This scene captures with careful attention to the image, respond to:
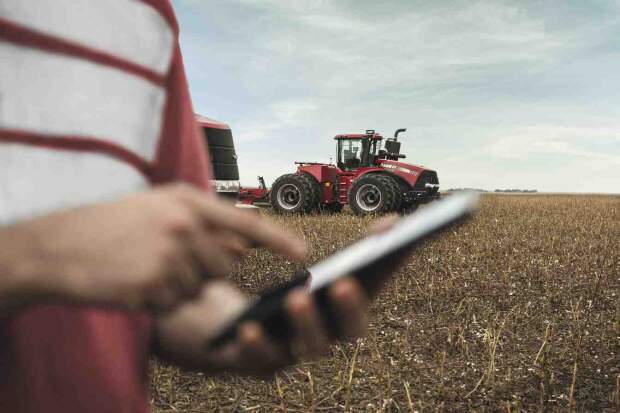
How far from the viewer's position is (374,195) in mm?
11500

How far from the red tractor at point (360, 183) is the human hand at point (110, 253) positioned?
1072cm

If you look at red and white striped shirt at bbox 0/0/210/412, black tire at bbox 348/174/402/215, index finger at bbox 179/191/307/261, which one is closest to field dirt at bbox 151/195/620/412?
red and white striped shirt at bbox 0/0/210/412

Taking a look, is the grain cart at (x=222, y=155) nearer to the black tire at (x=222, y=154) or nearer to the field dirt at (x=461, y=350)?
the black tire at (x=222, y=154)

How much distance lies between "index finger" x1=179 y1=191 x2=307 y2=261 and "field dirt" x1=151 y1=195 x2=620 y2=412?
1384mm

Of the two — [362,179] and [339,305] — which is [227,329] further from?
[362,179]

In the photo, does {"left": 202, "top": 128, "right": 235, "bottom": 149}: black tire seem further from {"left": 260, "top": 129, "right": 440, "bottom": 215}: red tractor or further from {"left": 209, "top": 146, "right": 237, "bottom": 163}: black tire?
{"left": 260, "top": 129, "right": 440, "bottom": 215}: red tractor

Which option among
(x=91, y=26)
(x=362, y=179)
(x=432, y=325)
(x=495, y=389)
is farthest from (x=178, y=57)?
(x=362, y=179)

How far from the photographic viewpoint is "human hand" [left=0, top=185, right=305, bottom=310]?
432 millimetres

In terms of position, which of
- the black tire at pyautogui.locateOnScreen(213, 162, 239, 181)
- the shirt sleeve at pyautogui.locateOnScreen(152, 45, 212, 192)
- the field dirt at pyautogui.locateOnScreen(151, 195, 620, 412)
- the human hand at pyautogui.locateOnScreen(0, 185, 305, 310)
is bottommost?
the field dirt at pyautogui.locateOnScreen(151, 195, 620, 412)

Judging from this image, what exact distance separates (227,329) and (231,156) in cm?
770

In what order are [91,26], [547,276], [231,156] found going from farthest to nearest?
[231,156], [547,276], [91,26]

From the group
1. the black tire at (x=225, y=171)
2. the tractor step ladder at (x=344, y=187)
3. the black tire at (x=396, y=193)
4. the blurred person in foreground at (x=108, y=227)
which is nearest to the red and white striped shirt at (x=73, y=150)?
the blurred person in foreground at (x=108, y=227)

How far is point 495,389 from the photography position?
2.90 m

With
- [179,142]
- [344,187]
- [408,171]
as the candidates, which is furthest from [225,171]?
[179,142]
